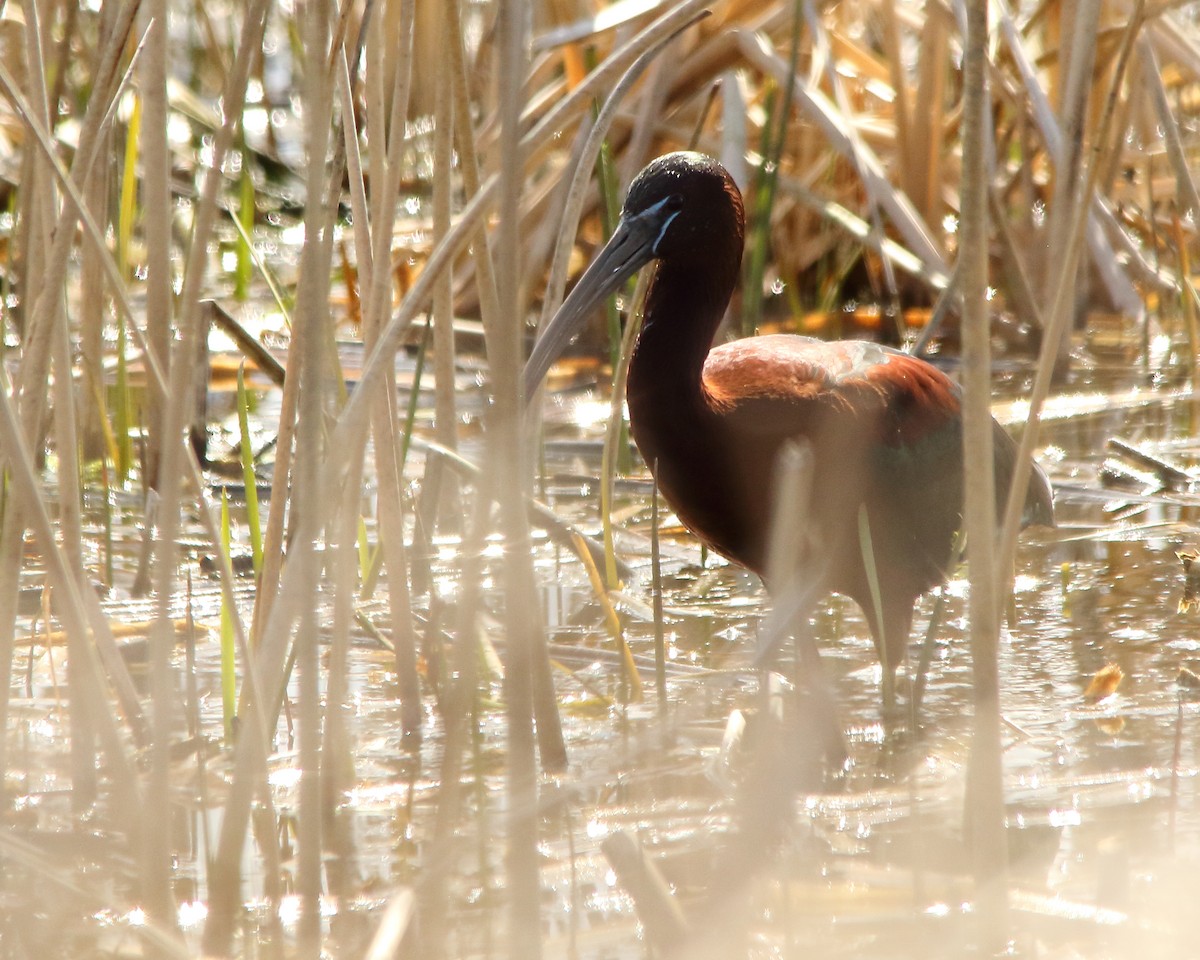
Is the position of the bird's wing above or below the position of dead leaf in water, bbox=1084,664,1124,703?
above

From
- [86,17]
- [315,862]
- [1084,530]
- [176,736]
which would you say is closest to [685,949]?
[315,862]

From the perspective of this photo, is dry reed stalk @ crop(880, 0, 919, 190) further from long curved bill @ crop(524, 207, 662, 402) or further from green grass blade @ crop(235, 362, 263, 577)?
green grass blade @ crop(235, 362, 263, 577)

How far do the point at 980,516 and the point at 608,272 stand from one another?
130 cm

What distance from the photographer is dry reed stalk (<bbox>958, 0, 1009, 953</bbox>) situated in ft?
5.73

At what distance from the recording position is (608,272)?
2982 mm

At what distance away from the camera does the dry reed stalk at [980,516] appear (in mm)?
1745

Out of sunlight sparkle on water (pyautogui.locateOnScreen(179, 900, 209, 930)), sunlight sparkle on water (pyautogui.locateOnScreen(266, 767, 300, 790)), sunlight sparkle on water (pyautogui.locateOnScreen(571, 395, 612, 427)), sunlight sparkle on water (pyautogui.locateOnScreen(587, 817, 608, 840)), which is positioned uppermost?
sunlight sparkle on water (pyautogui.locateOnScreen(571, 395, 612, 427))

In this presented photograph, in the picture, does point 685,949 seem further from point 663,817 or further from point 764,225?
point 764,225

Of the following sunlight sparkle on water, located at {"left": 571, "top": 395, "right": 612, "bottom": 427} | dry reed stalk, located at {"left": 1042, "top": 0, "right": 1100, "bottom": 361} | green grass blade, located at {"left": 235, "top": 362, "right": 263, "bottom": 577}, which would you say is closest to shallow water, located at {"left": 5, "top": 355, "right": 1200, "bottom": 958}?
green grass blade, located at {"left": 235, "top": 362, "right": 263, "bottom": 577}

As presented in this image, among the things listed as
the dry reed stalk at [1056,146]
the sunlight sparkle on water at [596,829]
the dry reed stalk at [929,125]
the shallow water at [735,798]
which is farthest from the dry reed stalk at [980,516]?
the dry reed stalk at [929,125]

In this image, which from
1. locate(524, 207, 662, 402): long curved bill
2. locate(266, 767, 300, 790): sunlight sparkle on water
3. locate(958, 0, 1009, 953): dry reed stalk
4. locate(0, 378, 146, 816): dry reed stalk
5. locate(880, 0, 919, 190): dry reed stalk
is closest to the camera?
locate(958, 0, 1009, 953): dry reed stalk

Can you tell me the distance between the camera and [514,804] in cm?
189

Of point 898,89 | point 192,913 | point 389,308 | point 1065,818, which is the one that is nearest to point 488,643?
point 389,308

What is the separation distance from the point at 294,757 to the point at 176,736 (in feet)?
0.79
